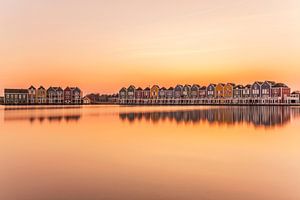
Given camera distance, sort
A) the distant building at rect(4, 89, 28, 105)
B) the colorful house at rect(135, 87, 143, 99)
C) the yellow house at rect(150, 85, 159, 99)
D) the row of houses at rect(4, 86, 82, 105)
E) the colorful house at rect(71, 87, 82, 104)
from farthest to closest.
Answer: the colorful house at rect(71, 87, 82, 104) → the colorful house at rect(135, 87, 143, 99) → the row of houses at rect(4, 86, 82, 105) → the distant building at rect(4, 89, 28, 105) → the yellow house at rect(150, 85, 159, 99)

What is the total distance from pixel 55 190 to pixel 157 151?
5308mm

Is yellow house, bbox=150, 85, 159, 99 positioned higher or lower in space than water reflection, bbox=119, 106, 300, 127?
higher

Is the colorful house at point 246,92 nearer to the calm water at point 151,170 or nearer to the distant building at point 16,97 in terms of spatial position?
the distant building at point 16,97

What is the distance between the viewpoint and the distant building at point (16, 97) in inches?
3610

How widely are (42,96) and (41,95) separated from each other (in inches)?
16.2

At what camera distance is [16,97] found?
9256 cm

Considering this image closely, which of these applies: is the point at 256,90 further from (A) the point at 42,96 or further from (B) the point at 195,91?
(A) the point at 42,96

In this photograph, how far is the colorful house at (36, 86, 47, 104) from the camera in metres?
93.6

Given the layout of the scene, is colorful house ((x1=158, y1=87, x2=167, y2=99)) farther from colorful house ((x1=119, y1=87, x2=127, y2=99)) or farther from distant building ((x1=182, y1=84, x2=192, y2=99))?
colorful house ((x1=119, y1=87, x2=127, y2=99))

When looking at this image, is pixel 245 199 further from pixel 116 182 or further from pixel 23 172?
pixel 23 172

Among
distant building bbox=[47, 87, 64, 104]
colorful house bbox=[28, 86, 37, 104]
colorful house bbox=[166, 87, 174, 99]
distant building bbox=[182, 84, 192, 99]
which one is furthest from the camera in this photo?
distant building bbox=[47, 87, 64, 104]

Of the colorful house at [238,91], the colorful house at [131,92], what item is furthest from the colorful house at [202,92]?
the colorful house at [131,92]

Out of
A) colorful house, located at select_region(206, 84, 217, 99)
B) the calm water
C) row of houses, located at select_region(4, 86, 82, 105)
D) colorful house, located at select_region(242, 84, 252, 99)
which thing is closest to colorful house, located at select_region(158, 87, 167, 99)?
colorful house, located at select_region(206, 84, 217, 99)

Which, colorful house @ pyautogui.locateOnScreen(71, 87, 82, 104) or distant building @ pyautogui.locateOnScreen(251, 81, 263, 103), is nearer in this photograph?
distant building @ pyautogui.locateOnScreen(251, 81, 263, 103)
